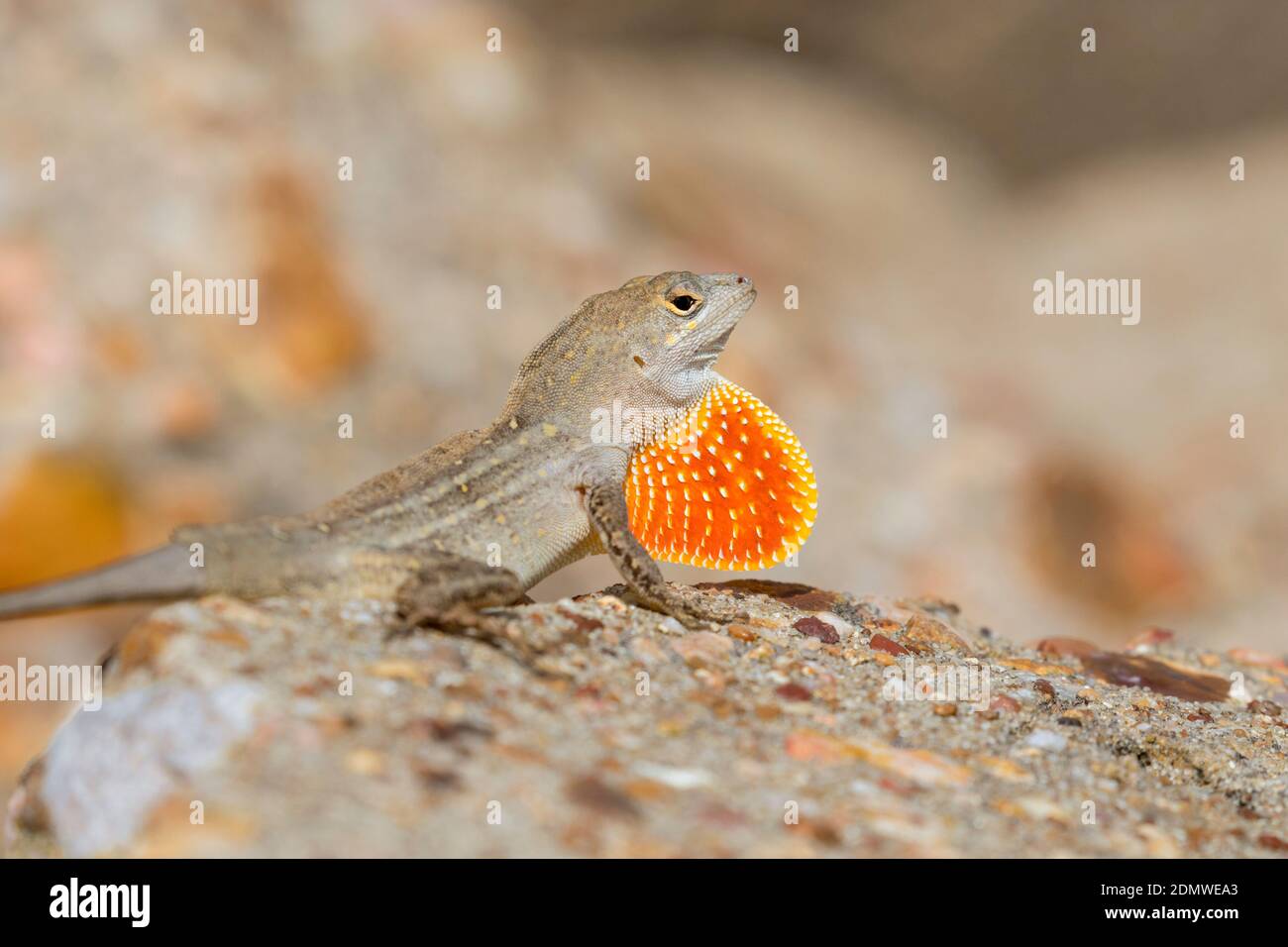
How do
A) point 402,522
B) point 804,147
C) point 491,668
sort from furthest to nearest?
point 804,147
point 402,522
point 491,668

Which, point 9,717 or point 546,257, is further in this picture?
point 546,257

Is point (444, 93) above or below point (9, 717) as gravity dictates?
above

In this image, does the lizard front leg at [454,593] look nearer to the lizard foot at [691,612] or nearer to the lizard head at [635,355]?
the lizard foot at [691,612]

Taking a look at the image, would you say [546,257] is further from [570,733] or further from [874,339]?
[570,733]

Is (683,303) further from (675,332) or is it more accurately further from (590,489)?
(590,489)

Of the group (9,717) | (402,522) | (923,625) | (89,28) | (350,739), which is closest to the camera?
(350,739)

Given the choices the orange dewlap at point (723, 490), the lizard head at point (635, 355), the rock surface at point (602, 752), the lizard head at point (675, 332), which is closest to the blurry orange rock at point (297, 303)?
the lizard head at point (635, 355)

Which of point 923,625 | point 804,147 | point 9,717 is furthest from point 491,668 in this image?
point 804,147
